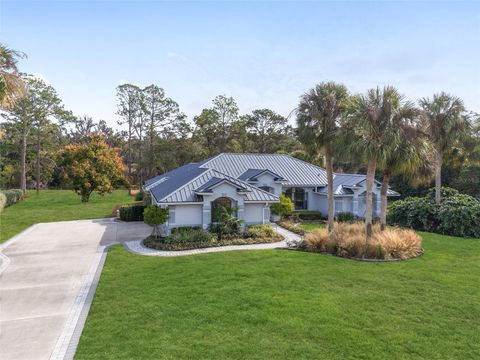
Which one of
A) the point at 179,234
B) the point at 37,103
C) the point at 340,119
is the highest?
the point at 37,103

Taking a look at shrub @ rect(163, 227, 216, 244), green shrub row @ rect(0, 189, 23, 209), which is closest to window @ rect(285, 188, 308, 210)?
shrub @ rect(163, 227, 216, 244)

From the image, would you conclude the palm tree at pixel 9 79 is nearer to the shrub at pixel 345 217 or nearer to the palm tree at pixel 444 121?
the shrub at pixel 345 217

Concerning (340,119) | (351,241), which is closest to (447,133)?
(340,119)

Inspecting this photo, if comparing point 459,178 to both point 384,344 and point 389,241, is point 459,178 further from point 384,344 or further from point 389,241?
point 384,344

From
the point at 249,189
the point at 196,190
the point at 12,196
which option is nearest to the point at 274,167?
the point at 249,189

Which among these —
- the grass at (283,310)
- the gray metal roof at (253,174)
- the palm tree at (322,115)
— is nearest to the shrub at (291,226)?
the palm tree at (322,115)
